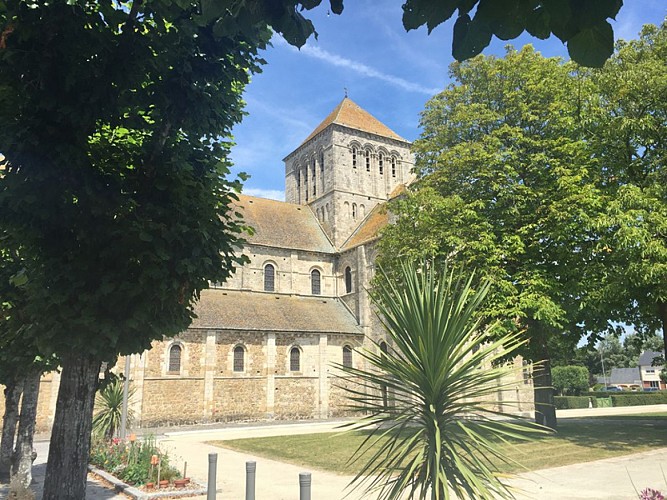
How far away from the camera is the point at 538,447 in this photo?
13578 mm

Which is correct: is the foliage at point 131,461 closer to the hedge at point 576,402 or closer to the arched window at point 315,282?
the arched window at point 315,282

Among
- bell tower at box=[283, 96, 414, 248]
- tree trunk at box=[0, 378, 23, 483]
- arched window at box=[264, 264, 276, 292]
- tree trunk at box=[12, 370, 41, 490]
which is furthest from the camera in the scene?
bell tower at box=[283, 96, 414, 248]

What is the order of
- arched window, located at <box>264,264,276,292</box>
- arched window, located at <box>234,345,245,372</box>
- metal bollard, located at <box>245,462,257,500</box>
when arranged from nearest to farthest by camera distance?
metal bollard, located at <box>245,462,257,500</box> → arched window, located at <box>234,345,245,372</box> → arched window, located at <box>264,264,276,292</box>

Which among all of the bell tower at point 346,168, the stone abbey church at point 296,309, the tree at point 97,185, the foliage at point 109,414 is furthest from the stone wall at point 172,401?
the tree at point 97,185

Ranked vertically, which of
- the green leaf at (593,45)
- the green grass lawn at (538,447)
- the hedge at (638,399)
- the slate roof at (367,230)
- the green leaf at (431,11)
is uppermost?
the slate roof at (367,230)

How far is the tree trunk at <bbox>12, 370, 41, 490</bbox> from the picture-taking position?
29.5 feet

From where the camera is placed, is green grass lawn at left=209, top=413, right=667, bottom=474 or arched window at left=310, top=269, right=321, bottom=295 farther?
arched window at left=310, top=269, right=321, bottom=295

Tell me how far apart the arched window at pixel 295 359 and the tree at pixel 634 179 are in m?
17.4

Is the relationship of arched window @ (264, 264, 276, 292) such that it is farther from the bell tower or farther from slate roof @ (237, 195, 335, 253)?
the bell tower

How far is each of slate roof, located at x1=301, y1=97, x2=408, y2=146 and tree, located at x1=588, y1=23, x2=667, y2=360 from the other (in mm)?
25614

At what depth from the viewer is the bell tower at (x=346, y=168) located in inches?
1508

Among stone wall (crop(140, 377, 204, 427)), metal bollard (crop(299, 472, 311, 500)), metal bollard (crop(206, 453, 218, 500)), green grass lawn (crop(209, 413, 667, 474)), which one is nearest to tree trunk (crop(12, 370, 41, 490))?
metal bollard (crop(206, 453, 218, 500))

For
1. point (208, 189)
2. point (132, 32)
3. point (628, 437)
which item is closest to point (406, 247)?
point (628, 437)

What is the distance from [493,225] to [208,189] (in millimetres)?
11724
